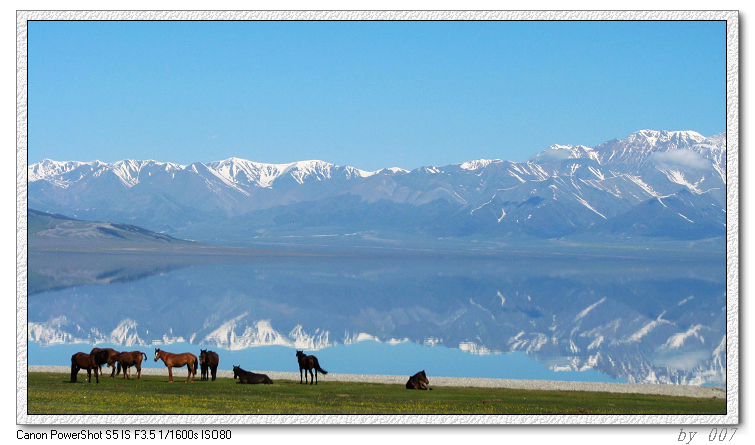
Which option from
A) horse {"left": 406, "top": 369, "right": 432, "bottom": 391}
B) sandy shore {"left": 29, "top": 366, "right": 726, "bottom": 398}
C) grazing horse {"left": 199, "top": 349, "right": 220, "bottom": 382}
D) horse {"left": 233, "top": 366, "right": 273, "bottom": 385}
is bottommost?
sandy shore {"left": 29, "top": 366, "right": 726, "bottom": 398}

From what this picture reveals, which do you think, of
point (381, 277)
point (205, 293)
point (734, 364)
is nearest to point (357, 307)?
point (205, 293)

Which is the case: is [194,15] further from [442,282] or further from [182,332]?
[442,282]

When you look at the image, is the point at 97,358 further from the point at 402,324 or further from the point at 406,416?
the point at 402,324

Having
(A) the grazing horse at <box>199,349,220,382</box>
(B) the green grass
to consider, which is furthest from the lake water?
(B) the green grass

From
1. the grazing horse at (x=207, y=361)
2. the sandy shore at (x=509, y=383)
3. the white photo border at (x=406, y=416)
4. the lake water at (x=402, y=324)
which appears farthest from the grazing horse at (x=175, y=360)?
the lake water at (x=402, y=324)

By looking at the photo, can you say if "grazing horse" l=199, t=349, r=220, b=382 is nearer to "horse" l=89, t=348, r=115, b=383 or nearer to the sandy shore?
"horse" l=89, t=348, r=115, b=383

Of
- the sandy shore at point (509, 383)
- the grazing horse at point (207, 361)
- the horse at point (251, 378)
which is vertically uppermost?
the grazing horse at point (207, 361)

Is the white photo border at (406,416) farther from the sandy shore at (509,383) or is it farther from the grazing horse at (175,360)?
the sandy shore at (509,383)
